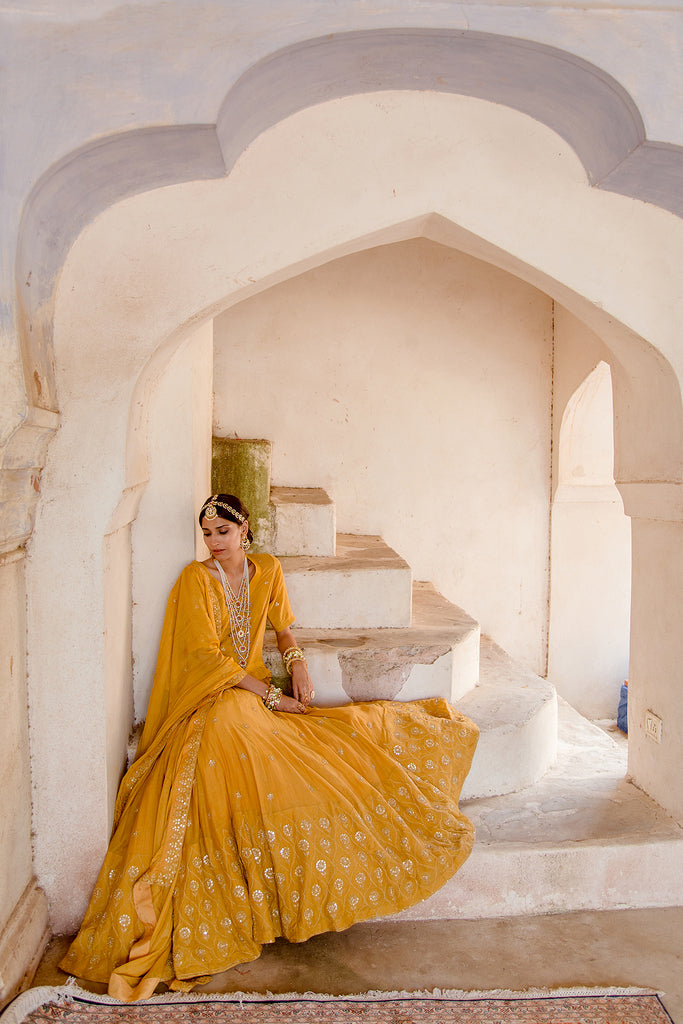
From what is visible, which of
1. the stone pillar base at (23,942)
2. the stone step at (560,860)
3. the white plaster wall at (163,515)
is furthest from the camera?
the white plaster wall at (163,515)

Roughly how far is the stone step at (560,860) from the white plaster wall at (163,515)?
1.43m

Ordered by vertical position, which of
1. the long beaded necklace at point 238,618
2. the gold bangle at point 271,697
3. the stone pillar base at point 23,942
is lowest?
the stone pillar base at point 23,942

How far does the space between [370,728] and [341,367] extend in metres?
2.79

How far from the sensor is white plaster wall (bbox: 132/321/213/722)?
9.95 ft

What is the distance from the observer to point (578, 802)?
3246 millimetres

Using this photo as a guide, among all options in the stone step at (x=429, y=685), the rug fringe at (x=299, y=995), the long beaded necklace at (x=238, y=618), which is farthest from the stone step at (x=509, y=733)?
the long beaded necklace at (x=238, y=618)

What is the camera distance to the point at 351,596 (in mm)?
3562

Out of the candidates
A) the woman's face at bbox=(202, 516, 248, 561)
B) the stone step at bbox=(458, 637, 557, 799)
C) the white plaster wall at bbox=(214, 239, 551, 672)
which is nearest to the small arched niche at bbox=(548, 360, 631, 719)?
the white plaster wall at bbox=(214, 239, 551, 672)

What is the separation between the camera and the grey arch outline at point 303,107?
221 centimetres

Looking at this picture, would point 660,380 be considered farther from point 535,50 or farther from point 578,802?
point 578,802

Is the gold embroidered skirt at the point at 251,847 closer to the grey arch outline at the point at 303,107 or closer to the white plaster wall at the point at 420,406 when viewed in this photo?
the grey arch outline at the point at 303,107

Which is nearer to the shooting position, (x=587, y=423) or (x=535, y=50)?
(x=535, y=50)

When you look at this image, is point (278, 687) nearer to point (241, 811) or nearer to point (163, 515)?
point (241, 811)

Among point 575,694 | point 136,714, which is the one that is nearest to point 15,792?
point 136,714
